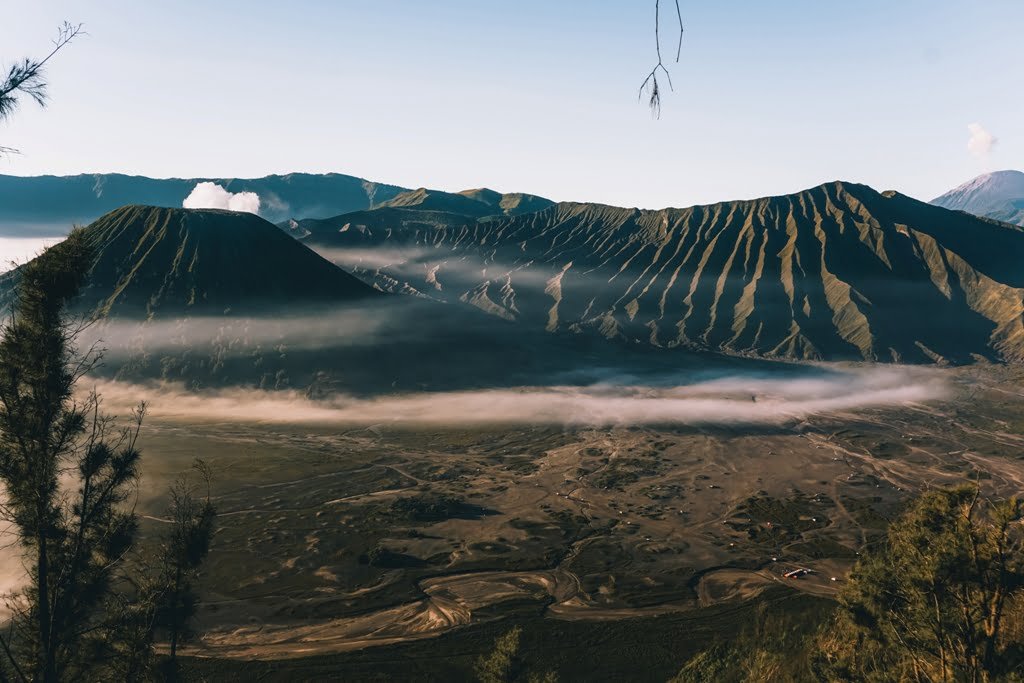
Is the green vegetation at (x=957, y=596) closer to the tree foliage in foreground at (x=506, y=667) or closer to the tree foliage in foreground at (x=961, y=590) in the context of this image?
the tree foliage in foreground at (x=961, y=590)

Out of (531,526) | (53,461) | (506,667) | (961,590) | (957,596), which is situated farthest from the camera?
(531,526)

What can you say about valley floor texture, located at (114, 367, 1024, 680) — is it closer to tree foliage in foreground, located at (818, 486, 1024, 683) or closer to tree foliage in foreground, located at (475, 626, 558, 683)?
tree foliage in foreground, located at (475, 626, 558, 683)

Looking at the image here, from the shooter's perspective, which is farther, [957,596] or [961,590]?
[961,590]

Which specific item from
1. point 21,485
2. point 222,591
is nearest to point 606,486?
point 222,591

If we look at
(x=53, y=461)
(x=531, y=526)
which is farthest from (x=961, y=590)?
(x=531, y=526)

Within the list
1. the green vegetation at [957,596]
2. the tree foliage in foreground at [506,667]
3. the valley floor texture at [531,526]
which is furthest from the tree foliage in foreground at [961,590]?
A: the valley floor texture at [531,526]

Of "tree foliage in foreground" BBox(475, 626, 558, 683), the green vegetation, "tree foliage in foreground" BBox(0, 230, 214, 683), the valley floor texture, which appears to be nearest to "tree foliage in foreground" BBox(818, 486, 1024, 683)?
the green vegetation

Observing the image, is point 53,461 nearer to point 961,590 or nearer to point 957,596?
point 957,596

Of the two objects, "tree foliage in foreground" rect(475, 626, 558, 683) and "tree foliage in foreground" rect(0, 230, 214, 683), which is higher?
"tree foliage in foreground" rect(0, 230, 214, 683)
